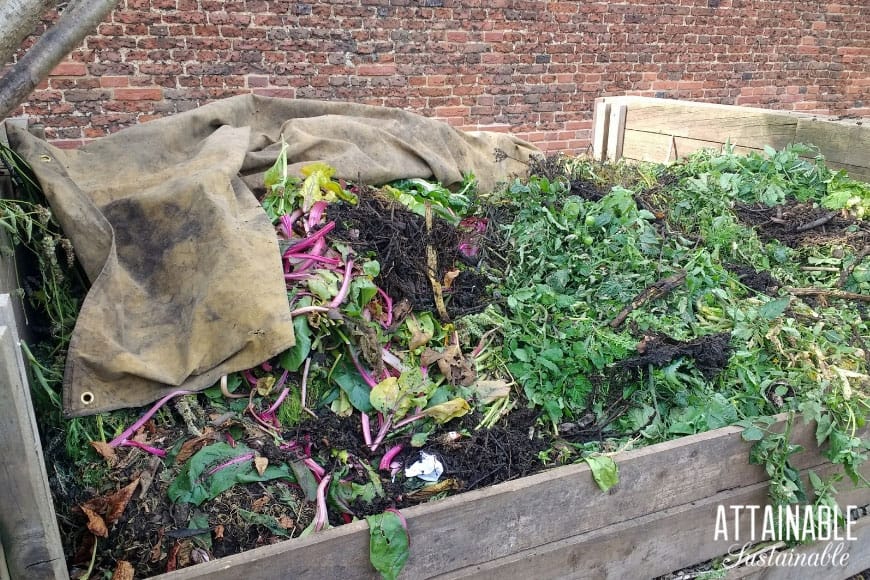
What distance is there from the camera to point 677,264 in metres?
3.22

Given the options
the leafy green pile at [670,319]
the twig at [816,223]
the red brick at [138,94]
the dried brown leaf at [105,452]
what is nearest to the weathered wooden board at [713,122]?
the leafy green pile at [670,319]

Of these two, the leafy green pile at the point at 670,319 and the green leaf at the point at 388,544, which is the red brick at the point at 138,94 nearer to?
the leafy green pile at the point at 670,319

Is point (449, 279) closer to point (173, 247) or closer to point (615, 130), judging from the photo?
point (173, 247)

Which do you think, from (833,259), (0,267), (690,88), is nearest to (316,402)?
(0,267)

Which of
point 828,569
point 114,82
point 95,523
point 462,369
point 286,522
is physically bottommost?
point 828,569

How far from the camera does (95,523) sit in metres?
1.95

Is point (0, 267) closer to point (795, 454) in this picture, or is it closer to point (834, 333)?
point (795, 454)

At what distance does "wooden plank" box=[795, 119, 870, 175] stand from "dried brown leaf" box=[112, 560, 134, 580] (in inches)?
175

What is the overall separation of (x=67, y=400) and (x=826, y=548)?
9.95 ft

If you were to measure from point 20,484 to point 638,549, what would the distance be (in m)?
1.97

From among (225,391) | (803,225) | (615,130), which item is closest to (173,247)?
(225,391)

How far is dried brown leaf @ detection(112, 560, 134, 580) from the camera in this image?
1.84 metres

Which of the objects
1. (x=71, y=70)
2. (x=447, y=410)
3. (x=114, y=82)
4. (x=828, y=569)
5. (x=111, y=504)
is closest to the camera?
(x=111, y=504)

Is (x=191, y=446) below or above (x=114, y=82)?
below
